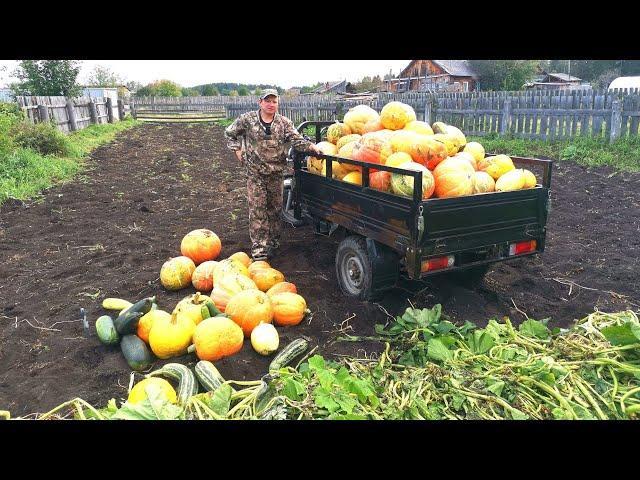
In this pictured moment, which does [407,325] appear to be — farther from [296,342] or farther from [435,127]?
[435,127]

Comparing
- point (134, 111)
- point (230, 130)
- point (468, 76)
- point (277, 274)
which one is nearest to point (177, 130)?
point (134, 111)

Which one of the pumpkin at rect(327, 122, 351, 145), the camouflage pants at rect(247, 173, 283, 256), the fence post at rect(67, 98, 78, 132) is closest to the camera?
the pumpkin at rect(327, 122, 351, 145)

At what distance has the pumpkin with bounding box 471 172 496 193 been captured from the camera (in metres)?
4.77

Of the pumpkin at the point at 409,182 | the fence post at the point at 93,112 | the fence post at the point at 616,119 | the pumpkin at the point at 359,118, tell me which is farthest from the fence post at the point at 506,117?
the fence post at the point at 93,112

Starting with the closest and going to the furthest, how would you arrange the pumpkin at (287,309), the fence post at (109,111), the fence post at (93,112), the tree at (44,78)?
the pumpkin at (287,309)
the tree at (44,78)
the fence post at (93,112)
the fence post at (109,111)

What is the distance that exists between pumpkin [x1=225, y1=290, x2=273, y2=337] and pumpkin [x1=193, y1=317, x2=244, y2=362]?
249 millimetres

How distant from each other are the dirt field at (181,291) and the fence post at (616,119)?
3297 millimetres

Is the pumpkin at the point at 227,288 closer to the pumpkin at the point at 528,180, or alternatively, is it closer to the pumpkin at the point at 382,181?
the pumpkin at the point at 382,181

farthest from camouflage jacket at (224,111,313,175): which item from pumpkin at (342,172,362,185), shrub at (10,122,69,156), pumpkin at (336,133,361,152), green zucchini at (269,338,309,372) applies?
shrub at (10,122,69,156)

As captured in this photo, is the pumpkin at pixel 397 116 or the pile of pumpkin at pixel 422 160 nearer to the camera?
the pile of pumpkin at pixel 422 160

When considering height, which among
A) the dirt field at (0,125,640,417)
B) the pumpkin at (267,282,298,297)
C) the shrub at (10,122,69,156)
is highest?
the shrub at (10,122,69,156)

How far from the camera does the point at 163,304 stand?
5273 mm

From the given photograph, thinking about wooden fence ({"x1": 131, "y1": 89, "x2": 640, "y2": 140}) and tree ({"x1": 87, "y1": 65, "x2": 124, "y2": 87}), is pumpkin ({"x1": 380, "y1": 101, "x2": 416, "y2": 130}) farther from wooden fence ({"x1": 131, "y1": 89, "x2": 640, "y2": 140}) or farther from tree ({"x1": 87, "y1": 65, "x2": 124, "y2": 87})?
tree ({"x1": 87, "y1": 65, "x2": 124, "y2": 87})

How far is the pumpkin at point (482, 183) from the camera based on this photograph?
15.6 ft
